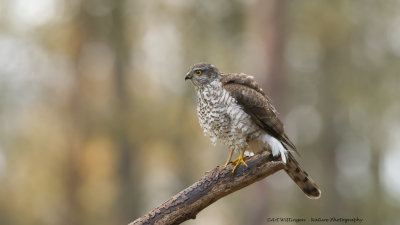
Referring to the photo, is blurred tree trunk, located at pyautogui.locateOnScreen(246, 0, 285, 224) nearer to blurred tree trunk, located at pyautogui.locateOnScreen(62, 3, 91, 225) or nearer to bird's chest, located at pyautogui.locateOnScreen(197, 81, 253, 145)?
bird's chest, located at pyautogui.locateOnScreen(197, 81, 253, 145)

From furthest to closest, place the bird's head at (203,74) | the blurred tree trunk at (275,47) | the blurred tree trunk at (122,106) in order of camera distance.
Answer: the blurred tree trunk at (122,106) → the blurred tree trunk at (275,47) → the bird's head at (203,74)

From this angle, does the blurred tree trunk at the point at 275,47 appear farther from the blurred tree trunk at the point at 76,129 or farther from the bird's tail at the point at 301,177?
the blurred tree trunk at the point at 76,129

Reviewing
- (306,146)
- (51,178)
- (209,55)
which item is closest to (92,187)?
(51,178)

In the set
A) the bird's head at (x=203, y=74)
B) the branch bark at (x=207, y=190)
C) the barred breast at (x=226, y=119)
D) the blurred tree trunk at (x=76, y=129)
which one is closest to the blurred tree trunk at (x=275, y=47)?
the bird's head at (x=203, y=74)

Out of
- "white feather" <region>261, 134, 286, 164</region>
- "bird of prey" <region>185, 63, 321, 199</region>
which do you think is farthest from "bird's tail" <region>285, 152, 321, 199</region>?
"white feather" <region>261, 134, 286, 164</region>

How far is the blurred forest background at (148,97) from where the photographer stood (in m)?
15.5

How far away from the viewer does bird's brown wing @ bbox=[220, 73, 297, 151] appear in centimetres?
575

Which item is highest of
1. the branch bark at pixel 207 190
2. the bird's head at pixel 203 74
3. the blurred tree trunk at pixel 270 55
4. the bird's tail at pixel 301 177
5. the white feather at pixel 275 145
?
the blurred tree trunk at pixel 270 55

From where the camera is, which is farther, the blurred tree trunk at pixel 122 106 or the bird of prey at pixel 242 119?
the blurred tree trunk at pixel 122 106

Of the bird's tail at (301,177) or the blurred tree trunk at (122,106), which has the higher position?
the blurred tree trunk at (122,106)

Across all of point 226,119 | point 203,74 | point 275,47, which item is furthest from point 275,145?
point 275,47

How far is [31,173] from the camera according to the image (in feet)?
53.8

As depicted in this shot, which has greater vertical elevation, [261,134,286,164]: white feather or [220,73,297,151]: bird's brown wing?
[220,73,297,151]: bird's brown wing

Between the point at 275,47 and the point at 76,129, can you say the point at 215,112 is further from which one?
the point at 76,129
